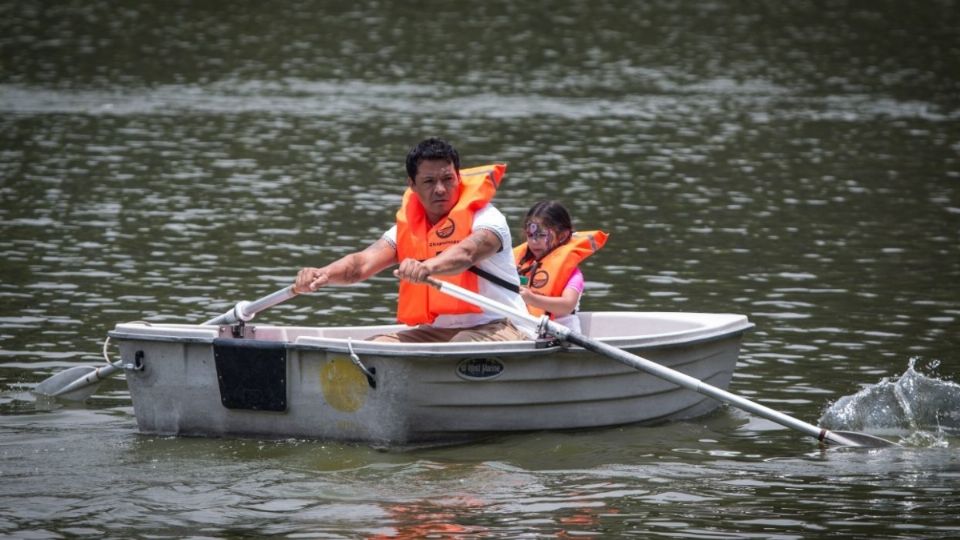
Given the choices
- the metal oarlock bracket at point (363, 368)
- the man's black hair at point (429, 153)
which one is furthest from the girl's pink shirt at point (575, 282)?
the metal oarlock bracket at point (363, 368)

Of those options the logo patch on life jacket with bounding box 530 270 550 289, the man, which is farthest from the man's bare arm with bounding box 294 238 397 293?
Answer: the logo patch on life jacket with bounding box 530 270 550 289

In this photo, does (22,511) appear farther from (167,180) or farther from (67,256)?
(167,180)

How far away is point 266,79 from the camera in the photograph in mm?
30625

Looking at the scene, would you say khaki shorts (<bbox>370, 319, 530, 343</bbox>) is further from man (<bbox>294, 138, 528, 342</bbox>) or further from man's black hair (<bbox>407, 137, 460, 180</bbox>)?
man's black hair (<bbox>407, 137, 460, 180</bbox>)

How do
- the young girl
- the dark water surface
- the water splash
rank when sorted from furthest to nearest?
the young girl < the water splash < the dark water surface

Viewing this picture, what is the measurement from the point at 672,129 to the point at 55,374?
15.3m

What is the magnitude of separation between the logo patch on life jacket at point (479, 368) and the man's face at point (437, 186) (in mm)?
981

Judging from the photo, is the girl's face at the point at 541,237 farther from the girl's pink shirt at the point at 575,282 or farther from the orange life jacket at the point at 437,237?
the orange life jacket at the point at 437,237

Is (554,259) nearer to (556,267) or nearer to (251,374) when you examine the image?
(556,267)

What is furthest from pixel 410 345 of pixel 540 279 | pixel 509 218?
pixel 509 218

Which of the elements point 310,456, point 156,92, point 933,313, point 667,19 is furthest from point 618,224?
point 667,19

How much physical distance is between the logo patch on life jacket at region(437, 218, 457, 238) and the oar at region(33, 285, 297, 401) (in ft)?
3.28

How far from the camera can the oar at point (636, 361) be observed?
31.3ft

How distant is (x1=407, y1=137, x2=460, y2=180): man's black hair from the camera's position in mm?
9734
